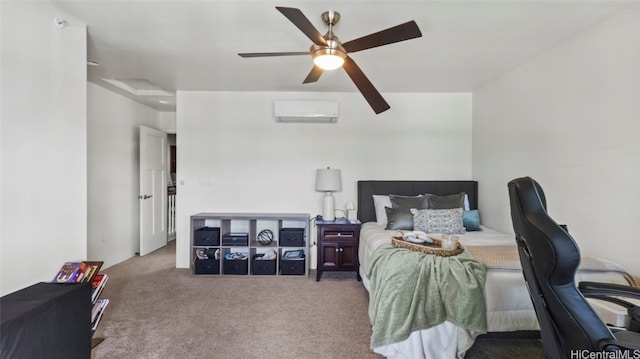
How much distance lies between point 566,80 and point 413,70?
1353mm

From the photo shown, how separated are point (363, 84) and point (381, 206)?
1.99 metres

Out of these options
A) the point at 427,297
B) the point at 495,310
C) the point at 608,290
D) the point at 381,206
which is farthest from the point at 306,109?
the point at 608,290

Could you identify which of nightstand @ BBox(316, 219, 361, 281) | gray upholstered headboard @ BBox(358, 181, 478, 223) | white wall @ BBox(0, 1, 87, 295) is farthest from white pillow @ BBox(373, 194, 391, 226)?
white wall @ BBox(0, 1, 87, 295)

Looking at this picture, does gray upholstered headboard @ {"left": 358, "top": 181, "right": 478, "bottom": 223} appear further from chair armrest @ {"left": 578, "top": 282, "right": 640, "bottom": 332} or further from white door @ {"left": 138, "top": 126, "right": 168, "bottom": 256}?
white door @ {"left": 138, "top": 126, "right": 168, "bottom": 256}

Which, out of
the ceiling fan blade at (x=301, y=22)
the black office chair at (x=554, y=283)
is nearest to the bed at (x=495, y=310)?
the black office chair at (x=554, y=283)

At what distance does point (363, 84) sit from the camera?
2176 millimetres

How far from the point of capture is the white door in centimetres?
445

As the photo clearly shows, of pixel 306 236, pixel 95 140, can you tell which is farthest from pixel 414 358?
pixel 95 140

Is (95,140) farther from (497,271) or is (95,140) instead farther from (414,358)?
(497,271)

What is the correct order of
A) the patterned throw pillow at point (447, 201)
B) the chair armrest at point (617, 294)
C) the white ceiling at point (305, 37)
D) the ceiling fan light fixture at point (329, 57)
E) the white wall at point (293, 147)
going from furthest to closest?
the white wall at point (293, 147)
the patterned throw pillow at point (447, 201)
the white ceiling at point (305, 37)
the ceiling fan light fixture at point (329, 57)
the chair armrest at point (617, 294)

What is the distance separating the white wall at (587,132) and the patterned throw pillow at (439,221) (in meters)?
0.64

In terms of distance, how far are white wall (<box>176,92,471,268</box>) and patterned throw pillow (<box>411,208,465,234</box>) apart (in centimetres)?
92

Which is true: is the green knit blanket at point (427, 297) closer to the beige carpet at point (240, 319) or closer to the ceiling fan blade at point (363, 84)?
the beige carpet at point (240, 319)

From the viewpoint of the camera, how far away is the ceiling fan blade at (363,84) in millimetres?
2005
